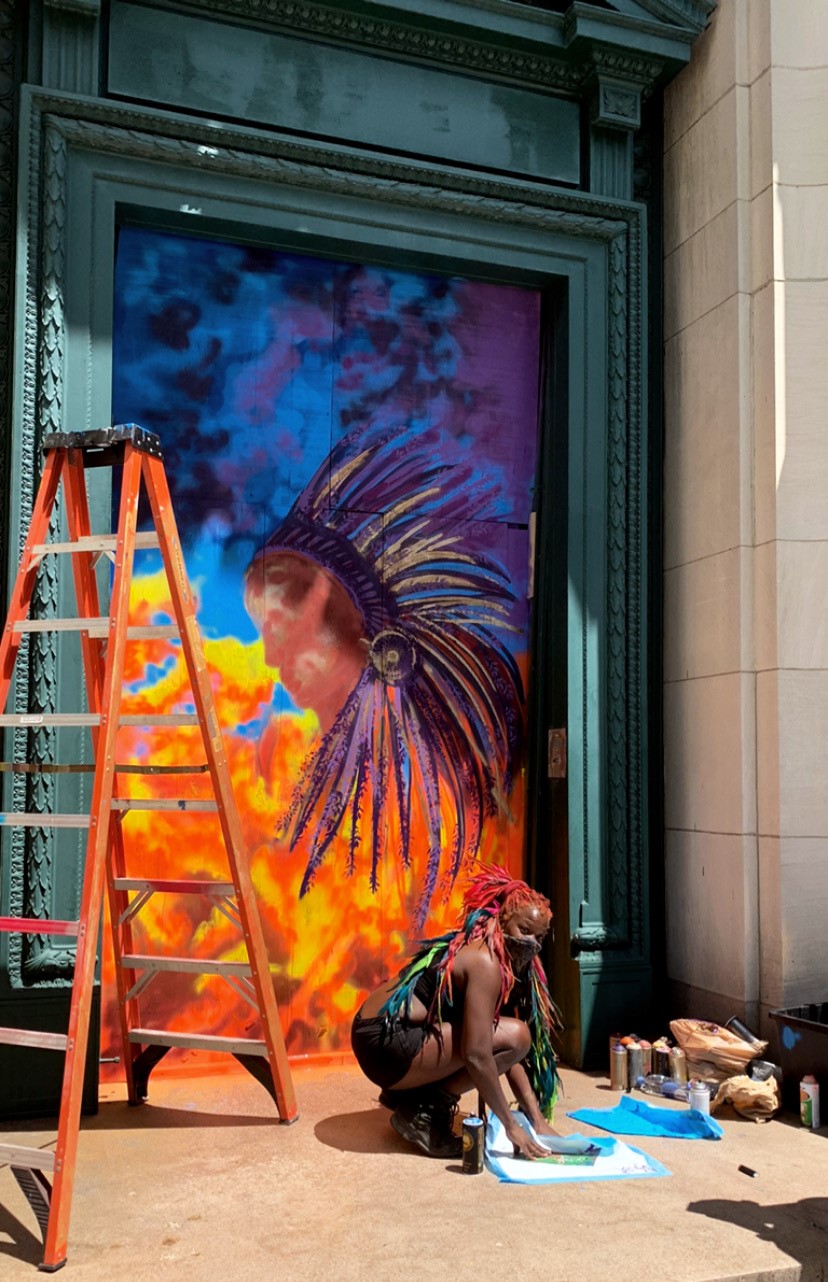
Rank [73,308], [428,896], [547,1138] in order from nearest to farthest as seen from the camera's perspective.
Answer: [547,1138] → [73,308] → [428,896]

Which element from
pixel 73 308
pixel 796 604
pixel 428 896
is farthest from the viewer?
pixel 428 896

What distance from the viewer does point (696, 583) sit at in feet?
19.3

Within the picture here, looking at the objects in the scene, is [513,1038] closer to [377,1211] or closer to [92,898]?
[377,1211]

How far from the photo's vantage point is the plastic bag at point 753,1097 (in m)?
4.90

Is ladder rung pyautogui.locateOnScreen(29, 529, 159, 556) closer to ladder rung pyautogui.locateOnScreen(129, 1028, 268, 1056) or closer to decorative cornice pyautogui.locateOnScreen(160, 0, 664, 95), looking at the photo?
ladder rung pyautogui.locateOnScreen(129, 1028, 268, 1056)

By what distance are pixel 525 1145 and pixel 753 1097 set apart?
49.6 inches

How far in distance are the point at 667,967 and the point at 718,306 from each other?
3.36 metres

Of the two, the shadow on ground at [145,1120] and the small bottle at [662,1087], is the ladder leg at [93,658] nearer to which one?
the shadow on ground at [145,1120]

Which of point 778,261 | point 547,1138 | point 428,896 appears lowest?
point 547,1138

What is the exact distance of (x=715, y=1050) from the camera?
5.14 metres

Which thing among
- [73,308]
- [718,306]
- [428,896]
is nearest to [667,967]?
[428,896]

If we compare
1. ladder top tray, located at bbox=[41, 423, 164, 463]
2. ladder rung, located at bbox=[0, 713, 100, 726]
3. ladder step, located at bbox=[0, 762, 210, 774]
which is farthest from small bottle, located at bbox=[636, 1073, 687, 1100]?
ladder top tray, located at bbox=[41, 423, 164, 463]

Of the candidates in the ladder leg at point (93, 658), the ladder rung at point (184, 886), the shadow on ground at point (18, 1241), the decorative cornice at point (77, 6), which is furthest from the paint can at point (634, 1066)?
the decorative cornice at point (77, 6)

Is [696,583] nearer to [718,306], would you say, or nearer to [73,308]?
[718,306]
